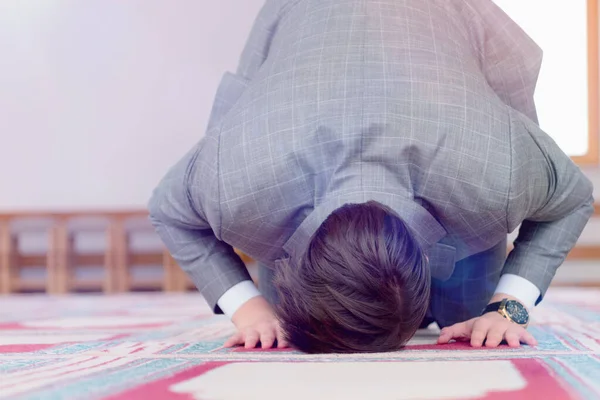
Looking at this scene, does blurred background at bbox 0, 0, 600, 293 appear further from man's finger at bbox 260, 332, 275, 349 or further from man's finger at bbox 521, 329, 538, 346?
man's finger at bbox 521, 329, 538, 346

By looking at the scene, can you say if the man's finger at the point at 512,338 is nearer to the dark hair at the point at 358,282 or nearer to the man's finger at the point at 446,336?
the man's finger at the point at 446,336

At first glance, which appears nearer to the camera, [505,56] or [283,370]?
[283,370]

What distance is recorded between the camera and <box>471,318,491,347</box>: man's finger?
0.97 metres

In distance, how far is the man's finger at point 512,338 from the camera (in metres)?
0.96

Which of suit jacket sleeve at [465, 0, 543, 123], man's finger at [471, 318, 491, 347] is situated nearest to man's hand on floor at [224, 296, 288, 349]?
man's finger at [471, 318, 491, 347]

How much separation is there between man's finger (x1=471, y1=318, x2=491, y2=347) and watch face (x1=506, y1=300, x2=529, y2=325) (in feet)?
0.16

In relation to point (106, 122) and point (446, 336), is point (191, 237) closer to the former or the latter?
point (446, 336)

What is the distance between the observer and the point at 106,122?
3.50m

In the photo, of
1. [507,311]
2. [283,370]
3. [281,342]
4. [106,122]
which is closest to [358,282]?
[283,370]

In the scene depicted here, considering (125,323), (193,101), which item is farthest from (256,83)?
(193,101)

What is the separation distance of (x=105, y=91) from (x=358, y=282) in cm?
298

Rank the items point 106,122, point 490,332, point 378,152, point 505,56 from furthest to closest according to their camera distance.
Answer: point 106,122 → point 505,56 → point 490,332 → point 378,152

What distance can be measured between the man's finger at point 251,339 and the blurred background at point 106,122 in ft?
8.10

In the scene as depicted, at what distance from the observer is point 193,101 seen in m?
3.48
